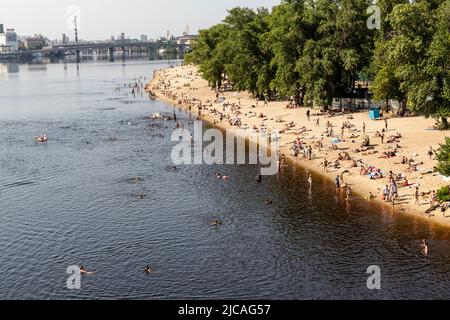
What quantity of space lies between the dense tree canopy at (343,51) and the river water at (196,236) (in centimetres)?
1999

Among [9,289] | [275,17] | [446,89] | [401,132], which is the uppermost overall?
[275,17]

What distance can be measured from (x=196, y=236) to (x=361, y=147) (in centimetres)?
3172

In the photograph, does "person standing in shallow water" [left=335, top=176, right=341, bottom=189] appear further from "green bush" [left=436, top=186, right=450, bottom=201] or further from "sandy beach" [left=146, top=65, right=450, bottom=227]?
"green bush" [left=436, top=186, right=450, bottom=201]

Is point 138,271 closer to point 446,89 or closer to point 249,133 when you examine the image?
point 446,89

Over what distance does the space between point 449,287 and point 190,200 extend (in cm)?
2912

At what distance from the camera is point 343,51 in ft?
299

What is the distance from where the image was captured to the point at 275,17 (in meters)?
110

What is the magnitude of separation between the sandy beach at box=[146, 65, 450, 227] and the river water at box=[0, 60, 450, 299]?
9.06ft

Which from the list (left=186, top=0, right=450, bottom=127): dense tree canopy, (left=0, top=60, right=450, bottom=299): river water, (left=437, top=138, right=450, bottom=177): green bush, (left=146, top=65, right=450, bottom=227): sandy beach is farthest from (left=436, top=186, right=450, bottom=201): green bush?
(left=186, top=0, right=450, bottom=127): dense tree canopy

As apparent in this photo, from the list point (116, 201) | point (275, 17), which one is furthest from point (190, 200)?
point (275, 17)

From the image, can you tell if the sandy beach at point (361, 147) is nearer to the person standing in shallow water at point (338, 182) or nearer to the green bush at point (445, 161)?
the person standing in shallow water at point (338, 182)

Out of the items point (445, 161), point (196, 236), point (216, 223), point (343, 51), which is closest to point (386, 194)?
point (445, 161)

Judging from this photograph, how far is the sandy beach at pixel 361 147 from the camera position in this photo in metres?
54.5

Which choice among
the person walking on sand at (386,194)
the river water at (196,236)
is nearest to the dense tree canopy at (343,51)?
the person walking on sand at (386,194)
